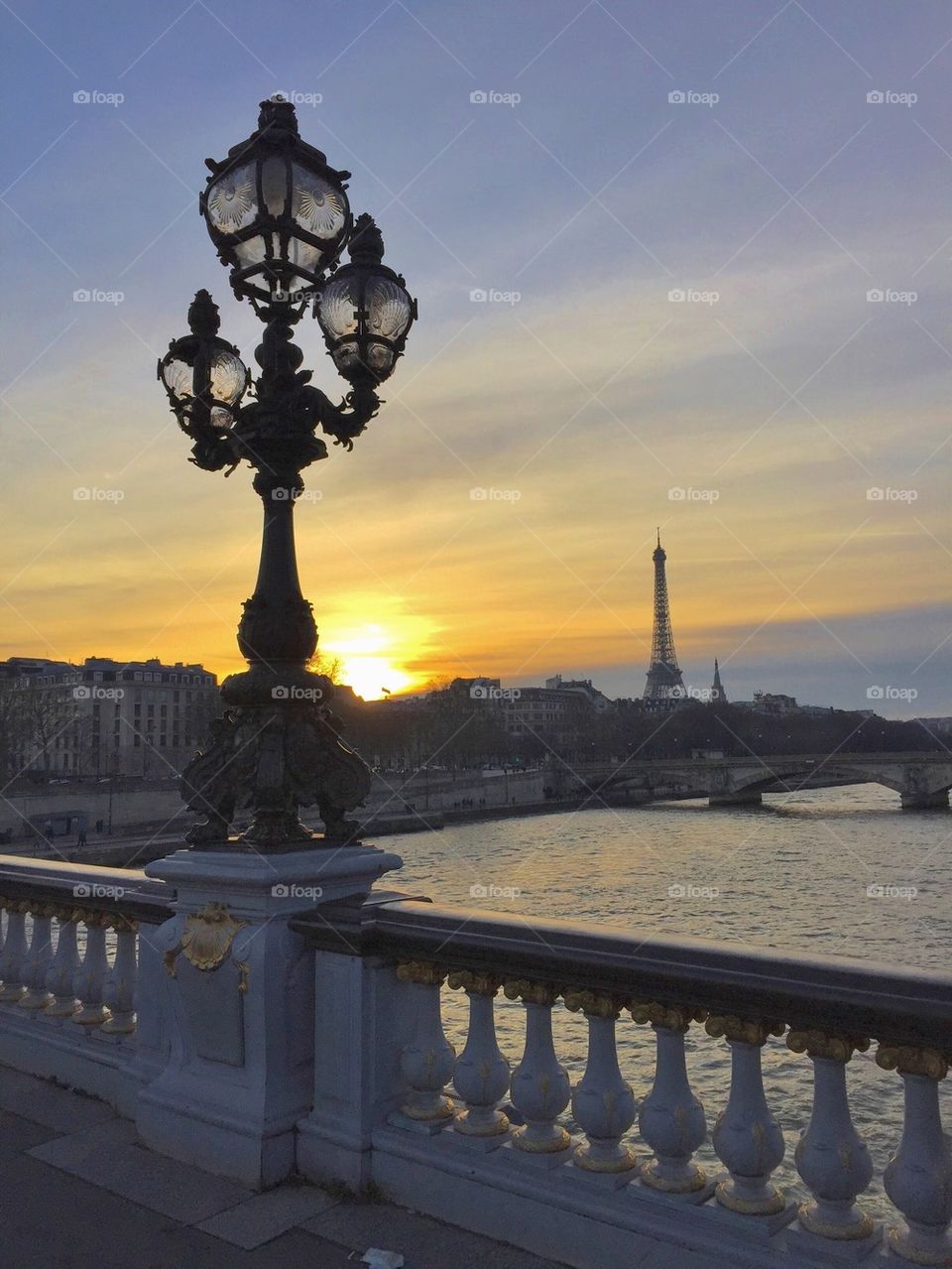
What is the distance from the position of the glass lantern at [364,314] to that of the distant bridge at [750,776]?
2429 inches

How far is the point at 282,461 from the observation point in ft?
14.3

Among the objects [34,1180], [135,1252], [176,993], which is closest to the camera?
[135,1252]

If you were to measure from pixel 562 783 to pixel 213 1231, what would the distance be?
82346mm

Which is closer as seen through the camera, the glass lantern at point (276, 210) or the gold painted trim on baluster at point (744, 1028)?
the gold painted trim on baluster at point (744, 1028)

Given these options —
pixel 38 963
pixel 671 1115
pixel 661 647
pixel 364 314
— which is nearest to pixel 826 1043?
pixel 671 1115

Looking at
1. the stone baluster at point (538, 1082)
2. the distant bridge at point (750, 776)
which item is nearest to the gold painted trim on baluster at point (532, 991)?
the stone baluster at point (538, 1082)

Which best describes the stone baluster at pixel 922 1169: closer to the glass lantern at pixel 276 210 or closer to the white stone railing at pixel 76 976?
the white stone railing at pixel 76 976

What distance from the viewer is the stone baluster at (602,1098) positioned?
10.1ft

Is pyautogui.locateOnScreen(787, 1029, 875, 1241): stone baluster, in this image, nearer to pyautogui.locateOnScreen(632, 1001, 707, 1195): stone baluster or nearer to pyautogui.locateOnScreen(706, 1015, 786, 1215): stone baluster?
pyautogui.locateOnScreen(706, 1015, 786, 1215): stone baluster

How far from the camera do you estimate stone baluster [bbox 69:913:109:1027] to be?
4.88m

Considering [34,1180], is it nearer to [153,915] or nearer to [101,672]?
[153,915]

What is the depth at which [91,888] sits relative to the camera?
489cm

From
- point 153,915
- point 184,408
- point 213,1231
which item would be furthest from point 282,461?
point 213,1231

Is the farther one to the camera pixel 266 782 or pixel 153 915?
pixel 153 915
